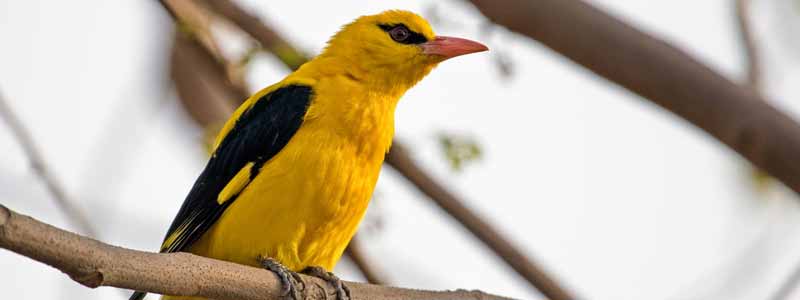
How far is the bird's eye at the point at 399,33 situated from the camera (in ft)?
16.5

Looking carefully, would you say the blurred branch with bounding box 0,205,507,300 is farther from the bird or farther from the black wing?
the black wing

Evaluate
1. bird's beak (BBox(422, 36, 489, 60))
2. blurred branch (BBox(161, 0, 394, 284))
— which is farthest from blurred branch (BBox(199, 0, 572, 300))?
bird's beak (BBox(422, 36, 489, 60))

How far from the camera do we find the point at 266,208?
4.31m

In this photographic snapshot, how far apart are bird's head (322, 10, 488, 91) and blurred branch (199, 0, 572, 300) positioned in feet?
1.77

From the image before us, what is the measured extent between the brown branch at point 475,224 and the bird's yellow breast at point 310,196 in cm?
93

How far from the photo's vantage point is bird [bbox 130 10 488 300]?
4.30 metres

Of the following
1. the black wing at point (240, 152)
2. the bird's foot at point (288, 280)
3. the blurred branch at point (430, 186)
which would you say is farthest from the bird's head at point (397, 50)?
the bird's foot at point (288, 280)

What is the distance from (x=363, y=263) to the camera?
18.7ft

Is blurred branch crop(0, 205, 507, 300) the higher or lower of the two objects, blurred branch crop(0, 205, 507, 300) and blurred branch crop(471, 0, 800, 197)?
the lower

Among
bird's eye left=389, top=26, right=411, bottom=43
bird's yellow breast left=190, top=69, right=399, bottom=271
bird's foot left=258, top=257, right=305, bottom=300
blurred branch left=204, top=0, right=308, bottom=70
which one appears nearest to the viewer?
bird's foot left=258, top=257, right=305, bottom=300

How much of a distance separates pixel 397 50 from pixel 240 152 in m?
0.81

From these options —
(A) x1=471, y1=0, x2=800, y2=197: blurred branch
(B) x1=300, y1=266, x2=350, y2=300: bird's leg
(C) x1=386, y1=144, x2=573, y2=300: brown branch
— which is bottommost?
(B) x1=300, y1=266, x2=350, y2=300: bird's leg

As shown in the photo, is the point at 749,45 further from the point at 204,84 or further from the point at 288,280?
the point at 204,84

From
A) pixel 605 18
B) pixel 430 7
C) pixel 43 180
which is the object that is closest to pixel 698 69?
pixel 605 18
